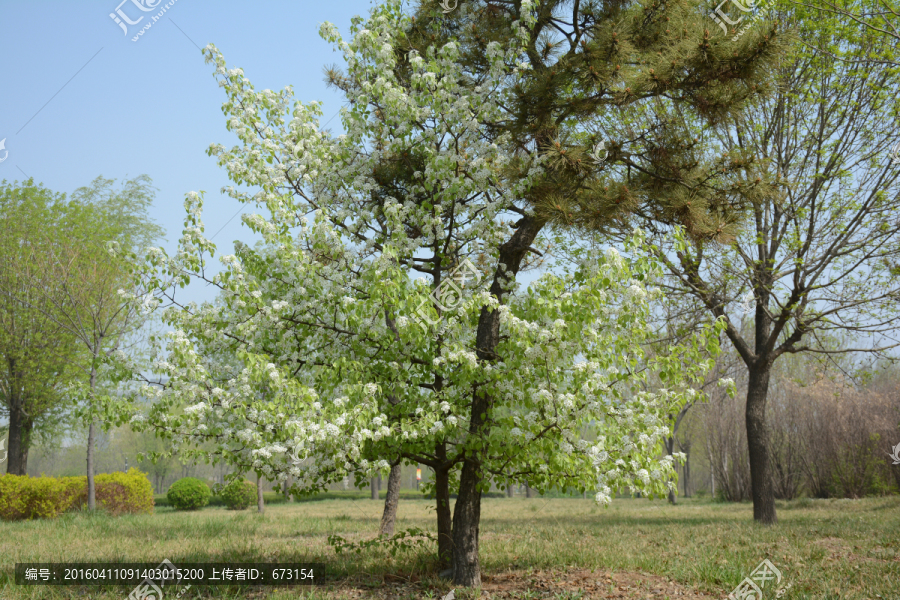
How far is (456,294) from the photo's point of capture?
6.37 m

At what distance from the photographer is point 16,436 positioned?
66.3 ft

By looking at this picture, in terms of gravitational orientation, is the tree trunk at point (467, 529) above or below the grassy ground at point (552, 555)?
above

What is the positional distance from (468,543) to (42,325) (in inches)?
762

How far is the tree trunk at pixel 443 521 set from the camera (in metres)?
6.91

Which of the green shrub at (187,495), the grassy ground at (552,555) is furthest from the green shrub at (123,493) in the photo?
the green shrub at (187,495)

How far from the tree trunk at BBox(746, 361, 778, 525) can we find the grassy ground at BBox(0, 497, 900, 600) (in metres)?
0.46

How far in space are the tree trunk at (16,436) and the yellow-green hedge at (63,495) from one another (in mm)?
5252

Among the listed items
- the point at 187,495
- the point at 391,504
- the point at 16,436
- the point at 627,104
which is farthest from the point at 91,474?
the point at 627,104

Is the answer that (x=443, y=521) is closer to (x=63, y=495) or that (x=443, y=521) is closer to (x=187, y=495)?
(x=63, y=495)

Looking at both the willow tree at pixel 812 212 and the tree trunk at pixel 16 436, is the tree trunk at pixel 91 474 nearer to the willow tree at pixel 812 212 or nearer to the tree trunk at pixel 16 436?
the tree trunk at pixel 16 436

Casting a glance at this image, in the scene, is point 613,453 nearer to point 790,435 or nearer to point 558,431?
point 558,431

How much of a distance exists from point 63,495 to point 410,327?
50.3 feet

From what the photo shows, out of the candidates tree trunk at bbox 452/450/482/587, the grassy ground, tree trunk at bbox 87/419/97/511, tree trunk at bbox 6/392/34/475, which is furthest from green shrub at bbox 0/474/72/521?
tree trunk at bbox 452/450/482/587

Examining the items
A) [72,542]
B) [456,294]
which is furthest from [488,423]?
[72,542]
